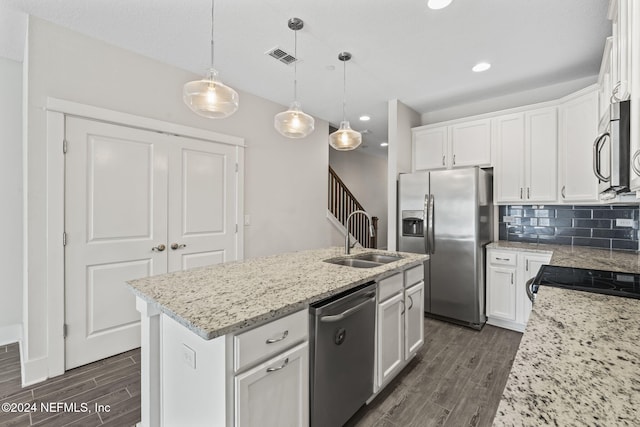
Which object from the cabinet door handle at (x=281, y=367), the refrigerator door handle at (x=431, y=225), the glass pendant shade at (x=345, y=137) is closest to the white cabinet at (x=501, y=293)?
the refrigerator door handle at (x=431, y=225)

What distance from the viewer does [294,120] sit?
2350mm

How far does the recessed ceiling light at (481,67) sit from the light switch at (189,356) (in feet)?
11.2

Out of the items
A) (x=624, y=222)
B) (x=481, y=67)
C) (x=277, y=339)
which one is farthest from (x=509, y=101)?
(x=277, y=339)

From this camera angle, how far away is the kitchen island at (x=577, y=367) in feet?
1.72

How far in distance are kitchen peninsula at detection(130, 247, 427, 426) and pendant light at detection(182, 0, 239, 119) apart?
1.07 meters

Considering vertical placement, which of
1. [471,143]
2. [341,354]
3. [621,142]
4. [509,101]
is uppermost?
[509,101]

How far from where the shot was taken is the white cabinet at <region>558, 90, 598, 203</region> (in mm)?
2783

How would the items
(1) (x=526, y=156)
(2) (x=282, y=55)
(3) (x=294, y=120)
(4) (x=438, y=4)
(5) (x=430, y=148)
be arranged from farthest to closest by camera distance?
(5) (x=430, y=148)
(1) (x=526, y=156)
(2) (x=282, y=55)
(3) (x=294, y=120)
(4) (x=438, y=4)

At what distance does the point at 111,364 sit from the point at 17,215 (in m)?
1.72

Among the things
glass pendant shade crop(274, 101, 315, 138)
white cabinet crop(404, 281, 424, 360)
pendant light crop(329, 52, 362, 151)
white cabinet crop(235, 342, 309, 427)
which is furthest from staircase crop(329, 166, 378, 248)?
white cabinet crop(235, 342, 309, 427)

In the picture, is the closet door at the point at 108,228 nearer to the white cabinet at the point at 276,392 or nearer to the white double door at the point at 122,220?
the white double door at the point at 122,220

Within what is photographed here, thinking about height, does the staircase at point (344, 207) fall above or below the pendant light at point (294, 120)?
below

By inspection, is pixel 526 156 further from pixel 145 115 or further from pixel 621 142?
pixel 145 115

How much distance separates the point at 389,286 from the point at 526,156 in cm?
255
